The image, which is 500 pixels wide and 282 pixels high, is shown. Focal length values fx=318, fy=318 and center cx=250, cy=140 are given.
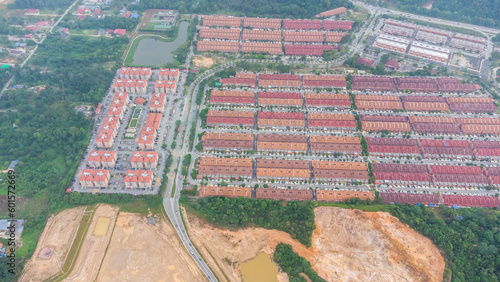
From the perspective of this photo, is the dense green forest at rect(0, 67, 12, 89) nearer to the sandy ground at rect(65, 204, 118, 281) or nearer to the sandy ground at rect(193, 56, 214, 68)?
the sandy ground at rect(193, 56, 214, 68)

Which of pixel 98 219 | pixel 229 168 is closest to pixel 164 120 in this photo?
pixel 229 168

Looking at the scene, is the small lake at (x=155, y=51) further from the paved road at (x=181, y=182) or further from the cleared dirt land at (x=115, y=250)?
the cleared dirt land at (x=115, y=250)

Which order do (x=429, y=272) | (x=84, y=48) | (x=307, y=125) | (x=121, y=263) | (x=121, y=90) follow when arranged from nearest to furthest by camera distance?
(x=429, y=272) < (x=121, y=263) < (x=307, y=125) < (x=121, y=90) < (x=84, y=48)

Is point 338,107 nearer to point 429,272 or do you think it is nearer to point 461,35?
point 429,272

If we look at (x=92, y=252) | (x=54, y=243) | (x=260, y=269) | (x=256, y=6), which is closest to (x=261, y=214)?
(x=260, y=269)

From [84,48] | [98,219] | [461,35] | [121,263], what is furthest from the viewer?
[461,35]

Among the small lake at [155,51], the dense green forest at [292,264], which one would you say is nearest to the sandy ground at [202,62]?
the small lake at [155,51]
